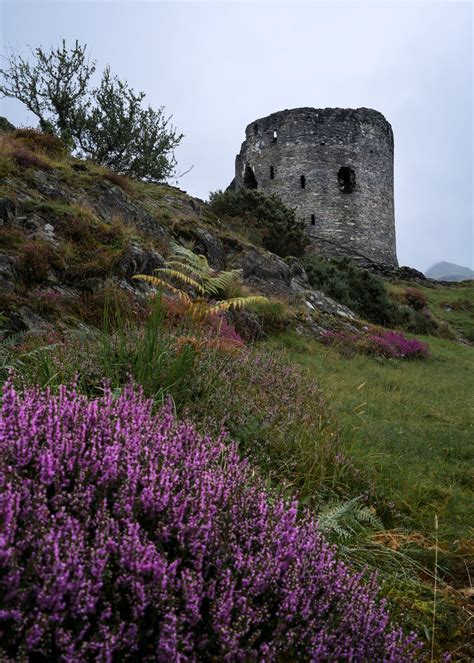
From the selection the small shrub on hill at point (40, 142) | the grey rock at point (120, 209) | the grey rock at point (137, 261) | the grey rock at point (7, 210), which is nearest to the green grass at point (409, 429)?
the grey rock at point (137, 261)

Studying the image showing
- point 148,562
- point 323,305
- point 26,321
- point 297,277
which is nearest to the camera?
point 148,562

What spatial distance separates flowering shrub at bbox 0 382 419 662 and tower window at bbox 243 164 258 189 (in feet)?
104

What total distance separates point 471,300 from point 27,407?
27204mm

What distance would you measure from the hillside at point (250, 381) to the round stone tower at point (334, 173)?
1705cm

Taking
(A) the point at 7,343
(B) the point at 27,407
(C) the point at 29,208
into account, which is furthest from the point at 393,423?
(C) the point at 29,208

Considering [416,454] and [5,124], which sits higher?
[5,124]

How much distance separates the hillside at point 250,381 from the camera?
2.08 m

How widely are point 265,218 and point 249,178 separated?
1520 cm

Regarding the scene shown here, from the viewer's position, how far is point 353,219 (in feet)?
95.9

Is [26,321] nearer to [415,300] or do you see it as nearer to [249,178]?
[415,300]

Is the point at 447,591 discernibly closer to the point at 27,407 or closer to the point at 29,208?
the point at 27,407

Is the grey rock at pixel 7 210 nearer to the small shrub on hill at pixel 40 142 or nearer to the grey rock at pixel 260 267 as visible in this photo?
the small shrub on hill at pixel 40 142

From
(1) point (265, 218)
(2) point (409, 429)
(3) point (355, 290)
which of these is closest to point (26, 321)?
(2) point (409, 429)

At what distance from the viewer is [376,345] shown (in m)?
11.3
